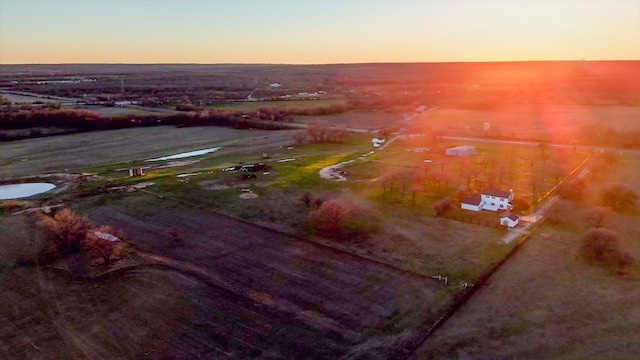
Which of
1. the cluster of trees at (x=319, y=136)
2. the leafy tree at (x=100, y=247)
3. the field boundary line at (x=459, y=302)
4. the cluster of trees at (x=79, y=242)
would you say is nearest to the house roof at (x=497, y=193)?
the field boundary line at (x=459, y=302)

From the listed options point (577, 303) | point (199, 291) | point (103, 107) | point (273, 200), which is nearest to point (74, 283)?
point (199, 291)

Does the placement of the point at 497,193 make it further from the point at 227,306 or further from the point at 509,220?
the point at 227,306

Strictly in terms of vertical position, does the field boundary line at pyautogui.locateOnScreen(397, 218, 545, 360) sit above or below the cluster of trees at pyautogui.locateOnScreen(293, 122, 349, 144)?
below

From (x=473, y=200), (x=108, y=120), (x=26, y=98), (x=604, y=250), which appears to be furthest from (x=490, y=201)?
(x=26, y=98)

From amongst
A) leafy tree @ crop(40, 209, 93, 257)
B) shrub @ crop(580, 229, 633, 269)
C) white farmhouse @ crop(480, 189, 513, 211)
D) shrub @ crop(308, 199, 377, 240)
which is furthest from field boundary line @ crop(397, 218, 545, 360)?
leafy tree @ crop(40, 209, 93, 257)

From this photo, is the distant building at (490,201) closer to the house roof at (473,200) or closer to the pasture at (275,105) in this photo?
the house roof at (473,200)

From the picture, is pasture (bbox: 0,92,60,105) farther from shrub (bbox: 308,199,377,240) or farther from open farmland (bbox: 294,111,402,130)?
shrub (bbox: 308,199,377,240)
